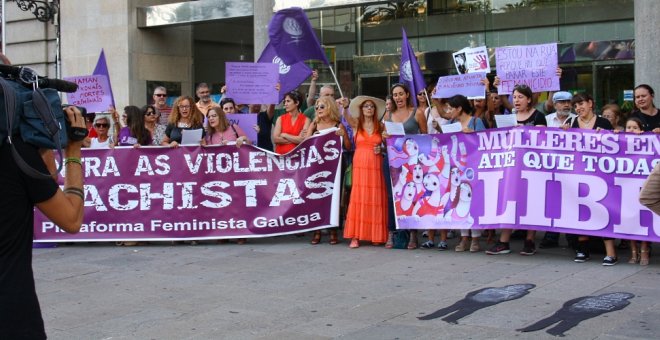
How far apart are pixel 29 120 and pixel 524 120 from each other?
22.7ft

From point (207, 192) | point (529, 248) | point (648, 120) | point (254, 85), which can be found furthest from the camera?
point (254, 85)

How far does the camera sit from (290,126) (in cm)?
1027

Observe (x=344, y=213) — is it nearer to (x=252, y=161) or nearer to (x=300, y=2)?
(x=252, y=161)

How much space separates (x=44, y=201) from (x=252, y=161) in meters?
7.08

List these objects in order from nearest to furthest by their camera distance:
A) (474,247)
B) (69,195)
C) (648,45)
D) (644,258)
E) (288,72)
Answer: (69,195)
(644,258)
(474,247)
(288,72)
(648,45)

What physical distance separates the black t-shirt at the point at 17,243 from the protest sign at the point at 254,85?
25.3ft

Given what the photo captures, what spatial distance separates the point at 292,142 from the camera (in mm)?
10133

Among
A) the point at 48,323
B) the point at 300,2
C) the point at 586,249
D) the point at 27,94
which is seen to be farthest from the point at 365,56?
the point at 27,94

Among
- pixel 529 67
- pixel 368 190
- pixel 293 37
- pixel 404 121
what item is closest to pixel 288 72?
pixel 293 37

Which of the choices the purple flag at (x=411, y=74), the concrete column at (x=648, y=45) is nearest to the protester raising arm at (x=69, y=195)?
the purple flag at (x=411, y=74)

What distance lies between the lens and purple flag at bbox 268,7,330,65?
10.4 metres

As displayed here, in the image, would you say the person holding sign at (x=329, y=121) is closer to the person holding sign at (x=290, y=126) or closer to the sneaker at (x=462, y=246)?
the person holding sign at (x=290, y=126)

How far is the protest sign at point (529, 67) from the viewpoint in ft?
30.8

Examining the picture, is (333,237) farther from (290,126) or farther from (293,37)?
(293,37)
